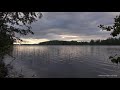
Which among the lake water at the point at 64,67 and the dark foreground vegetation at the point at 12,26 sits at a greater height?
the dark foreground vegetation at the point at 12,26

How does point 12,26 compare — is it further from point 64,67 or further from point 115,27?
point 64,67

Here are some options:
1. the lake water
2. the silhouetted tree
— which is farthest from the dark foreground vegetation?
the silhouetted tree

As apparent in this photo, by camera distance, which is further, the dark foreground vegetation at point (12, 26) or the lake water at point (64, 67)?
the lake water at point (64, 67)

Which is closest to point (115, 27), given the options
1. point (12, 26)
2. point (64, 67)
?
point (12, 26)

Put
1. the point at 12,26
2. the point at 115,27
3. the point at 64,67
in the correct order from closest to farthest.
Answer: the point at 115,27 → the point at 12,26 → the point at 64,67

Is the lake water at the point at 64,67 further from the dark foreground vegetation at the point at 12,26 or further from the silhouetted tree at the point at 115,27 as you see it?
the silhouetted tree at the point at 115,27

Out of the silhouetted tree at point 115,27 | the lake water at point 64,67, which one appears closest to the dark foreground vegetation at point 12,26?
the lake water at point 64,67

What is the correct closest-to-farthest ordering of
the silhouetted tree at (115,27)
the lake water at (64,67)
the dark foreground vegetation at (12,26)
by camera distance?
the silhouetted tree at (115,27), the dark foreground vegetation at (12,26), the lake water at (64,67)

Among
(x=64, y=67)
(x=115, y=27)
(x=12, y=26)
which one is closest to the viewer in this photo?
(x=115, y=27)

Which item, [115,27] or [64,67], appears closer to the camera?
[115,27]

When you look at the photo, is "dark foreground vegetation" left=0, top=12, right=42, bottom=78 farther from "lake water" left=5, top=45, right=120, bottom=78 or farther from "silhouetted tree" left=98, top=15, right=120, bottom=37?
"silhouetted tree" left=98, top=15, right=120, bottom=37
